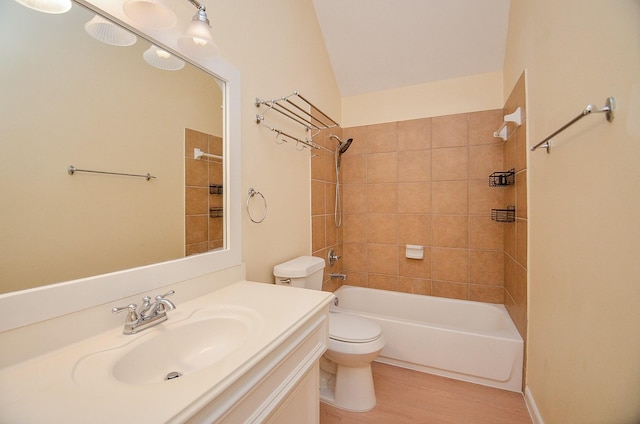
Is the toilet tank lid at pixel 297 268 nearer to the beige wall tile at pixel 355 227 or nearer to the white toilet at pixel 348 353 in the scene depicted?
the white toilet at pixel 348 353

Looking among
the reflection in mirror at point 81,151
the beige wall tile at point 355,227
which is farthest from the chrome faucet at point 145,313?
the beige wall tile at point 355,227

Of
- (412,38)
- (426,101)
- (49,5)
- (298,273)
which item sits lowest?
(298,273)

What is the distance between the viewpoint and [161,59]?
1042 mm

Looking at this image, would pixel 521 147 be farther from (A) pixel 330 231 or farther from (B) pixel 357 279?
(B) pixel 357 279

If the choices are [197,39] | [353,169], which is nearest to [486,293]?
[353,169]

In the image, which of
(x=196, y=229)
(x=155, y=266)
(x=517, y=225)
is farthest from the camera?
(x=517, y=225)

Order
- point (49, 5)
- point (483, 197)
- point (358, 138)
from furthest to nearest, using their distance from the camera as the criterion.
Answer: point (358, 138) < point (483, 197) < point (49, 5)

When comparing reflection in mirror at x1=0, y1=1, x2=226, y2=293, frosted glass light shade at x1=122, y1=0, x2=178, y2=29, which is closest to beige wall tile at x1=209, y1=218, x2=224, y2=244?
reflection in mirror at x1=0, y1=1, x2=226, y2=293

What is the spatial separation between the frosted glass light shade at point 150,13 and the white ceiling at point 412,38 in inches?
65.9

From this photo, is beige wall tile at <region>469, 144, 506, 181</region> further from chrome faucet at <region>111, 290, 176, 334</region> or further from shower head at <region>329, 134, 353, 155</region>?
chrome faucet at <region>111, 290, 176, 334</region>

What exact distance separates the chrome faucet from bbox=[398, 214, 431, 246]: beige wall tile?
2.10 meters

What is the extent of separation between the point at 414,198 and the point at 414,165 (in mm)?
311

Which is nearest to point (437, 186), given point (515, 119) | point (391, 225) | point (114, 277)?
point (391, 225)

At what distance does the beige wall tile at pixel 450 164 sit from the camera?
2.31m
